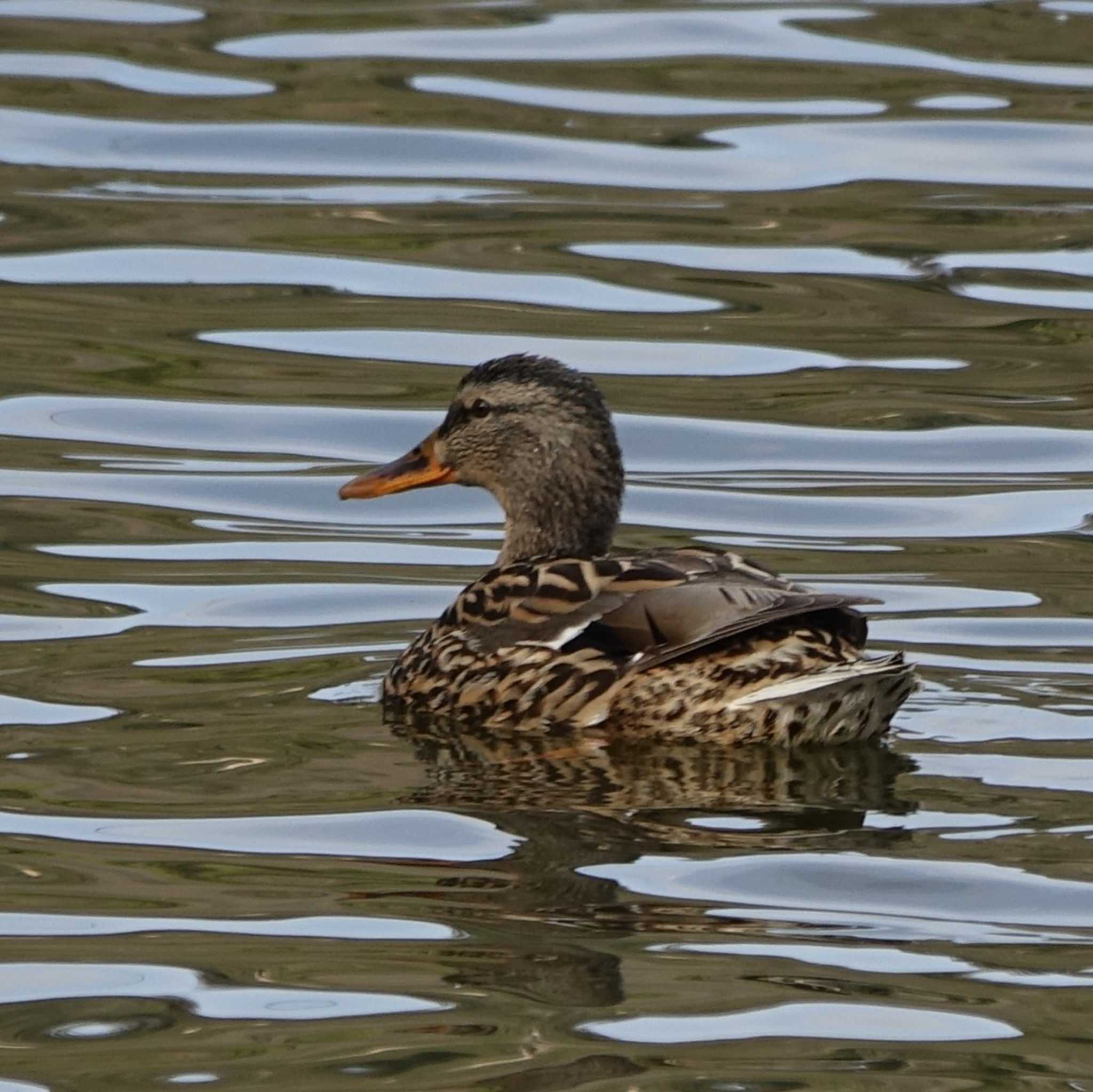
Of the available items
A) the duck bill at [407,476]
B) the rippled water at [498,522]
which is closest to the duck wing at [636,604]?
the rippled water at [498,522]

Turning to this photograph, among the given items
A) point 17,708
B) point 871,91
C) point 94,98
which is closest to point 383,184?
point 94,98

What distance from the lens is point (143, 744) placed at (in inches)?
314

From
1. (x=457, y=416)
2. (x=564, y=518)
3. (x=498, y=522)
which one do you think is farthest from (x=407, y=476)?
(x=498, y=522)

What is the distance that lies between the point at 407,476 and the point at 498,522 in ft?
5.65

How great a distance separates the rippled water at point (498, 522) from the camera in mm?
5930

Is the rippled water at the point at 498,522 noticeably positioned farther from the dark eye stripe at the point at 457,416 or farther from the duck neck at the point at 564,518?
the dark eye stripe at the point at 457,416

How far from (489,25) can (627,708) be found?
1129cm

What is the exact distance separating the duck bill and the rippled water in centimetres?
43

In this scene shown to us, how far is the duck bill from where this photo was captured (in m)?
9.78

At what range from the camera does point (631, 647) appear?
8.27m

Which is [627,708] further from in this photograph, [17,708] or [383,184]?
[383,184]

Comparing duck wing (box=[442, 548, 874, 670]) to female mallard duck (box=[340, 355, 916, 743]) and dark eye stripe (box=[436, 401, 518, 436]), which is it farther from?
dark eye stripe (box=[436, 401, 518, 436])

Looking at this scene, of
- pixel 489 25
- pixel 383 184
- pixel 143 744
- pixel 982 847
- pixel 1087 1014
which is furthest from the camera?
pixel 489 25

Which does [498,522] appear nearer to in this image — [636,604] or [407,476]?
[407,476]
